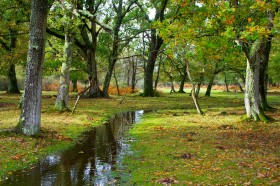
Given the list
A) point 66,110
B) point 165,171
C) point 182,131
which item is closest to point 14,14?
point 66,110

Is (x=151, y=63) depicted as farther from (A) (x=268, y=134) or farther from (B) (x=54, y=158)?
(B) (x=54, y=158)

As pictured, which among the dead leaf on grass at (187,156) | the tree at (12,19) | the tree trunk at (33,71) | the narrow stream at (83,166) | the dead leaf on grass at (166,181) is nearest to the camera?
the dead leaf on grass at (166,181)

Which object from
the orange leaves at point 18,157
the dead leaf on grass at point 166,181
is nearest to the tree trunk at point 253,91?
the dead leaf on grass at point 166,181

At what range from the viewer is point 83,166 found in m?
9.48

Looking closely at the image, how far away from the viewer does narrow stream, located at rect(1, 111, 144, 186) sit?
8055mm

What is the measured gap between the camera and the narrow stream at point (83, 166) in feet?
26.4

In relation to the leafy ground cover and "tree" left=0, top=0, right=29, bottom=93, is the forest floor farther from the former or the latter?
"tree" left=0, top=0, right=29, bottom=93

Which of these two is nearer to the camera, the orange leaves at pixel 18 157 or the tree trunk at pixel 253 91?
the orange leaves at pixel 18 157

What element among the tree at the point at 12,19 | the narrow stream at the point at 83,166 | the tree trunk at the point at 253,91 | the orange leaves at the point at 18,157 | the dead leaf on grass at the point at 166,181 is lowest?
the narrow stream at the point at 83,166

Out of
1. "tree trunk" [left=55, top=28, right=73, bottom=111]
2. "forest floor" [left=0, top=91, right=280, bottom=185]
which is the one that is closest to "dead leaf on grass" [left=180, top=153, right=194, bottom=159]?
"forest floor" [left=0, top=91, right=280, bottom=185]

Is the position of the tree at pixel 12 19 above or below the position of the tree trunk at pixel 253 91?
above

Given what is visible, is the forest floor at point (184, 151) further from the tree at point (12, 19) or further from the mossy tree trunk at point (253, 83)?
the tree at point (12, 19)

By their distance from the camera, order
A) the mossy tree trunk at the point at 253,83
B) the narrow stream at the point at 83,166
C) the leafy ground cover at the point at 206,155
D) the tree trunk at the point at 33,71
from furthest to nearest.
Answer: the mossy tree trunk at the point at 253,83 < the tree trunk at the point at 33,71 < the narrow stream at the point at 83,166 < the leafy ground cover at the point at 206,155

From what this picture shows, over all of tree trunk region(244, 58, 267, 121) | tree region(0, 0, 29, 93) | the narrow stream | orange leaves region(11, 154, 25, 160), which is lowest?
the narrow stream
